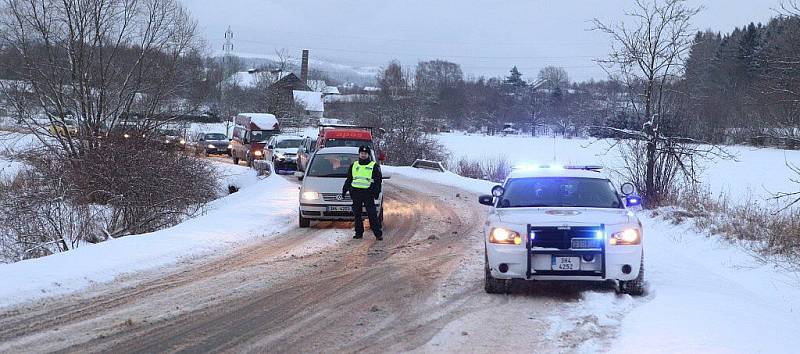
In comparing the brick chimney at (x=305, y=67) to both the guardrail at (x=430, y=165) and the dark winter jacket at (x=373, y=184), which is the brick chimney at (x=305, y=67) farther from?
the dark winter jacket at (x=373, y=184)

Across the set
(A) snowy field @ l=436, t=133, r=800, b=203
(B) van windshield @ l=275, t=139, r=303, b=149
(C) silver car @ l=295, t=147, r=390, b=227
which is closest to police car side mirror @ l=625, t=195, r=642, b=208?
(C) silver car @ l=295, t=147, r=390, b=227

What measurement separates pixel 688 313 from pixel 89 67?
22971mm

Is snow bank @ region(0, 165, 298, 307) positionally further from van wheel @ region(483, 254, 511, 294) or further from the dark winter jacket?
van wheel @ region(483, 254, 511, 294)

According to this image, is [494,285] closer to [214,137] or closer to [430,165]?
[430,165]

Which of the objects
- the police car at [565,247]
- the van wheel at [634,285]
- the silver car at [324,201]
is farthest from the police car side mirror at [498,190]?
the silver car at [324,201]

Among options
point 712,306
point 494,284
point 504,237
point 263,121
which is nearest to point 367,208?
point 494,284

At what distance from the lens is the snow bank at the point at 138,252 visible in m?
7.88

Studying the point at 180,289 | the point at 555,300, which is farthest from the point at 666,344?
the point at 180,289

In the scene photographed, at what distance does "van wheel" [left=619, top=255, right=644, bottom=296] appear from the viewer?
7953 millimetres

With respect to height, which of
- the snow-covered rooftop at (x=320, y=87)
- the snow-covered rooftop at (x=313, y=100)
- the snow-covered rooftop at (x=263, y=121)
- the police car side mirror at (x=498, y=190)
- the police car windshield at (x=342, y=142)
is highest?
the snow-covered rooftop at (x=320, y=87)

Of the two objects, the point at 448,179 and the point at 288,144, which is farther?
the point at 288,144

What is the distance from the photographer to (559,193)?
9.06m

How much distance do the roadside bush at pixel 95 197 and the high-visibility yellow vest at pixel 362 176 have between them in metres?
6.61

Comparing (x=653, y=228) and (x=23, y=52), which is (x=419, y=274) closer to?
(x=653, y=228)
